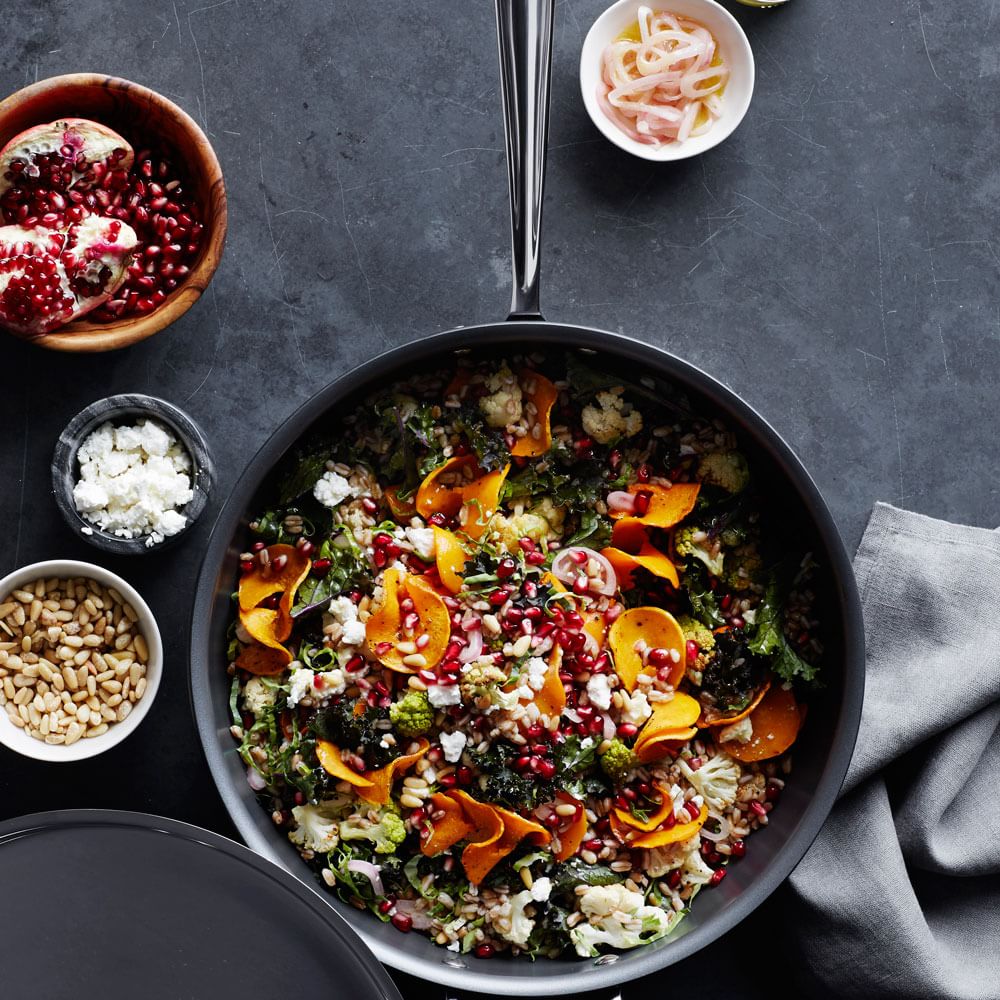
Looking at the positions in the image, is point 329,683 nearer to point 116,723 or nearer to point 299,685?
point 299,685

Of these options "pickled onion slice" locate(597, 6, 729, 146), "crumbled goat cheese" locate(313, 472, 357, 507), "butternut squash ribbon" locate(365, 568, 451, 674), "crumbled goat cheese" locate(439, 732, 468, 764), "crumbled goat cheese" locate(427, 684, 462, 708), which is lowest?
"crumbled goat cheese" locate(439, 732, 468, 764)

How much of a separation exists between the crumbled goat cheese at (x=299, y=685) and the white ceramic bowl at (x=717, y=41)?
196 centimetres

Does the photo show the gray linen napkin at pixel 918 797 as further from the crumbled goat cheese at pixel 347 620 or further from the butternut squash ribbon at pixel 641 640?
the crumbled goat cheese at pixel 347 620

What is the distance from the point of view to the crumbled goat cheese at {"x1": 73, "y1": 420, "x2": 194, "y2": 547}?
3.42 meters

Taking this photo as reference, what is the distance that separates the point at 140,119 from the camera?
3496mm

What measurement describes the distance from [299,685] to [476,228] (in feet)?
5.29

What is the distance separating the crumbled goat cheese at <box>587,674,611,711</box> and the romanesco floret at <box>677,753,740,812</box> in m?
0.33

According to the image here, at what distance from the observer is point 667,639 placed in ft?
11.2

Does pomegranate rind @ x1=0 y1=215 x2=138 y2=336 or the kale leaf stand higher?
pomegranate rind @ x1=0 y1=215 x2=138 y2=336

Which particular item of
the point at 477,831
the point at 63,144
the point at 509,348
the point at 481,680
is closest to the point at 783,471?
the point at 509,348

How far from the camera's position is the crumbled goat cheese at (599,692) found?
10.9 feet

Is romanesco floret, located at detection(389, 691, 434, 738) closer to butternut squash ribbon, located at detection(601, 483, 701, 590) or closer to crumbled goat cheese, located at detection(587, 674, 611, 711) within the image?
crumbled goat cheese, located at detection(587, 674, 611, 711)

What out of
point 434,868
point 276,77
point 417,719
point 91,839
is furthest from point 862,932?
point 276,77

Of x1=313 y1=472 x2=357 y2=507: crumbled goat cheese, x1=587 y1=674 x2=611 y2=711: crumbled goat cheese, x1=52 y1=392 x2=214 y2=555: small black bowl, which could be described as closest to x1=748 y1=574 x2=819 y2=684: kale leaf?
x1=587 y1=674 x2=611 y2=711: crumbled goat cheese
